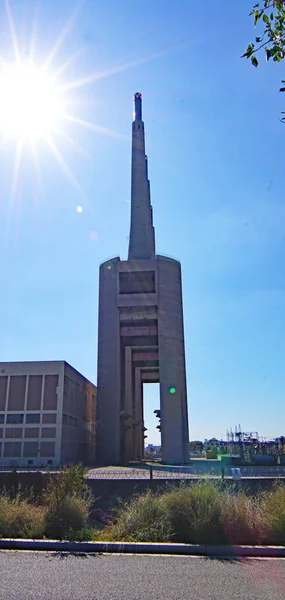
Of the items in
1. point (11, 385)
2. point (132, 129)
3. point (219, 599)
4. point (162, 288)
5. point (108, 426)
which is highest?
point (132, 129)

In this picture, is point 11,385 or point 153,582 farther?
point 11,385

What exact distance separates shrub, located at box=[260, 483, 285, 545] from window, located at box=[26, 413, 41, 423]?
43.2m

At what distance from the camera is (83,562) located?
7.88m

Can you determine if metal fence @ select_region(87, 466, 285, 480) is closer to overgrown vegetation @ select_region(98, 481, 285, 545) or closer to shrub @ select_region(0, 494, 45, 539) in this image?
overgrown vegetation @ select_region(98, 481, 285, 545)

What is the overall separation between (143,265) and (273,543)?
180 feet

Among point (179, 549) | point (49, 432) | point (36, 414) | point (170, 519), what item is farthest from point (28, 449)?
point (179, 549)

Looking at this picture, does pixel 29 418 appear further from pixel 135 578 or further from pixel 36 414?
pixel 135 578

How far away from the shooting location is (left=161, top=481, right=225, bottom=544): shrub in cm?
921

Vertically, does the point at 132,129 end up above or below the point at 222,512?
above

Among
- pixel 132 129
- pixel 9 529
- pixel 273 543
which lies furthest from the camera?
pixel 132 129

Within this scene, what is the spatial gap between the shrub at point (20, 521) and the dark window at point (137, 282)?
52856 millimetres

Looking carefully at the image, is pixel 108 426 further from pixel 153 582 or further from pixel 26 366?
pixel 153 582

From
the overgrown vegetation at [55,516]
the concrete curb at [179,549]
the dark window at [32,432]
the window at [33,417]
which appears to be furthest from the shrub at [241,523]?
the window at [33,417]

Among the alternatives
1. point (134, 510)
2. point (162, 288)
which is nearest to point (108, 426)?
point (162, 288)
